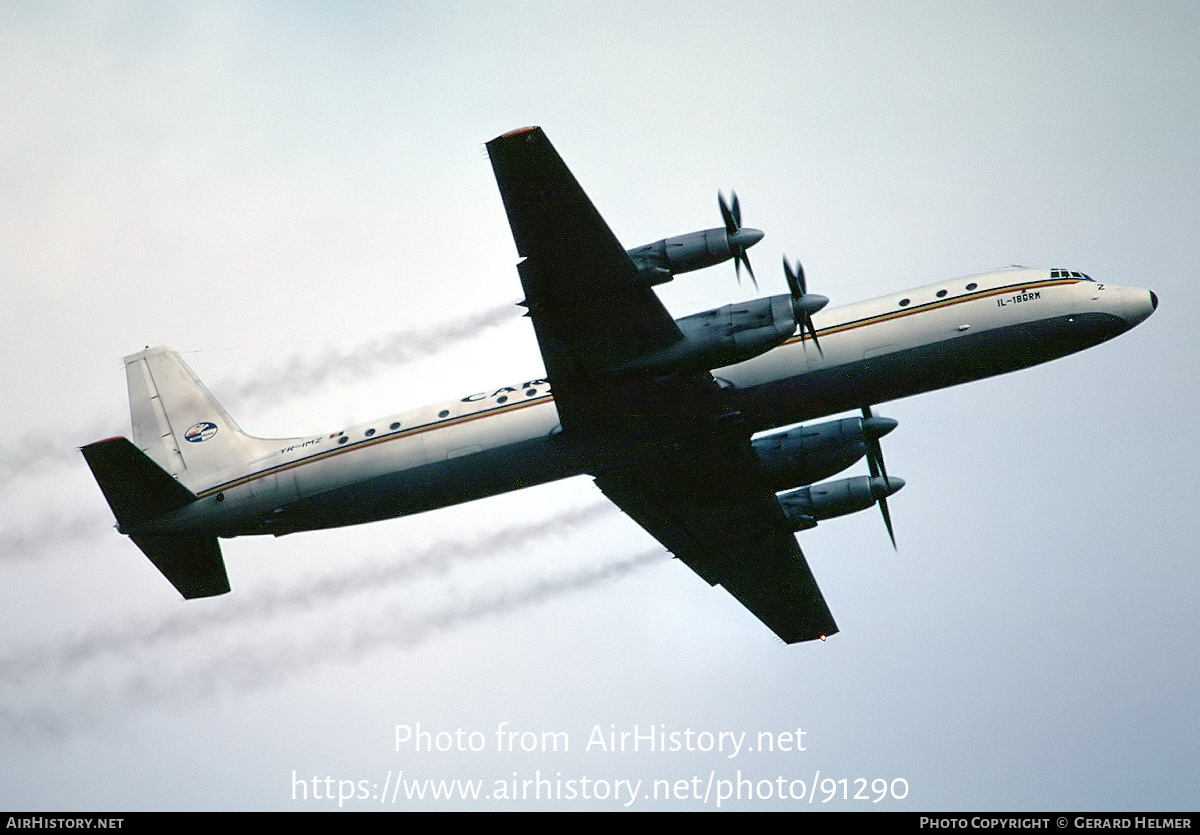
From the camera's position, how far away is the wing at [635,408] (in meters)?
33.4

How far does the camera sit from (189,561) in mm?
40531

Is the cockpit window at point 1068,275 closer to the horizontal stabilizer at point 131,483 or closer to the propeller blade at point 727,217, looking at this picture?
the propeller blade at point 727,217

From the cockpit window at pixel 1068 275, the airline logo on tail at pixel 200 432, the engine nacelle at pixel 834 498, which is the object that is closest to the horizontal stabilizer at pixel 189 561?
the airline logo on tail at pixel 200 432

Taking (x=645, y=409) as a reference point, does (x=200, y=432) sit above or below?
above

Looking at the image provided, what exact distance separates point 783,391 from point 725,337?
9.82ft

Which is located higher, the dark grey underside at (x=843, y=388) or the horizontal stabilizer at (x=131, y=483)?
the horizontal stabilizer at (x=131, y=483)

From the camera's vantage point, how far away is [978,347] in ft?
119

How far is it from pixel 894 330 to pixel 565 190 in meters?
10.1

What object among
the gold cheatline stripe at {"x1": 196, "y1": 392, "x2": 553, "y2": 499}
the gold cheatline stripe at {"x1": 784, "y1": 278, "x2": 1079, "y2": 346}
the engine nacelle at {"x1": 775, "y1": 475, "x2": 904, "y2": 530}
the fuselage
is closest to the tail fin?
the gold cheatline stripe at {"x1": 196, "y1": 392, "x2": 553, "y2": 499}

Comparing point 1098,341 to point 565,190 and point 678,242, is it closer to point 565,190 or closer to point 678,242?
point 678,242

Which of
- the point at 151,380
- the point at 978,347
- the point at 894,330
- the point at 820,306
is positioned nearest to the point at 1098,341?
the point at 978,347

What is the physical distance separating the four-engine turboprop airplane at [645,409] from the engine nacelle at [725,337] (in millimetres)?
52

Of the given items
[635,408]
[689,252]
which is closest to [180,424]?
[635,408]

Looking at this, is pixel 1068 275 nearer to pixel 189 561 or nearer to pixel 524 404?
pixel 524 404
